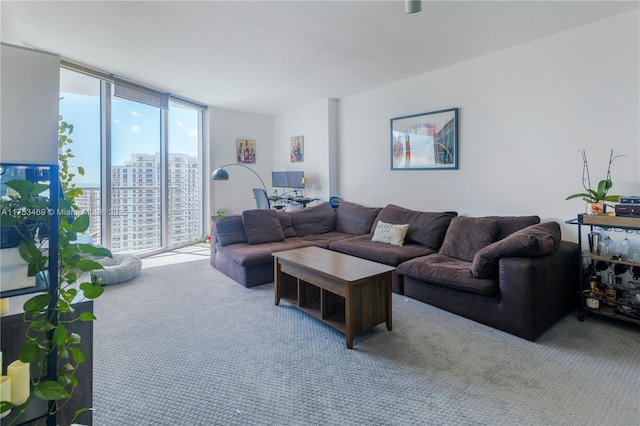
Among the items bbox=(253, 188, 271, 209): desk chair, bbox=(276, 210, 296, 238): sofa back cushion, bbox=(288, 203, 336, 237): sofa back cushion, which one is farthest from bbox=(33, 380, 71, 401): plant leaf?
bbox=(253, 188, 271, 209): desk chair

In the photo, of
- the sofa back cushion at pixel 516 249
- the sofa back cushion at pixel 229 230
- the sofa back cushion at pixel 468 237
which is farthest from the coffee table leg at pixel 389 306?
the sofa back cushion at pixel 229 230

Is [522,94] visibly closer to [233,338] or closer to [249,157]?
[233,338]

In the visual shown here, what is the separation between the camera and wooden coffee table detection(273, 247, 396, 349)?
7.64ft

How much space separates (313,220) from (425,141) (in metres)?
1.94

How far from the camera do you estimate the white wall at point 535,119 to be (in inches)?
110

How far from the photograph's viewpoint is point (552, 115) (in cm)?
319

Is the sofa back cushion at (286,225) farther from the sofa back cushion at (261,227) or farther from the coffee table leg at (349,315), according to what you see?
the coffee table leg at (349,315)

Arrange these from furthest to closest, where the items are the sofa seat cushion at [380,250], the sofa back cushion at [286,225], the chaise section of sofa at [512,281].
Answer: the sofa back cushion at [286,225] → the sofa seat cushion at [380,250] → the chaise section of sofa at [512,281]

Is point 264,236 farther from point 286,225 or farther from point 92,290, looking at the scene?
→ point 92,290

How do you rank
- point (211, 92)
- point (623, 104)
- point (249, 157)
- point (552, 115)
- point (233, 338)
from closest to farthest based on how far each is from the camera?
point (233, 338), point (623, 104), point (552, 115), point (211, 92), point (249, 157)

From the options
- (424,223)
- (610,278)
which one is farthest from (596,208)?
(424,223)

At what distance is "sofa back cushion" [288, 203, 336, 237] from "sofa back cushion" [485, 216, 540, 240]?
2.41m

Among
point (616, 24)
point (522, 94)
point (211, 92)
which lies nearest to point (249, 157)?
point (211, 92)

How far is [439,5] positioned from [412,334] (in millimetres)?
2596
